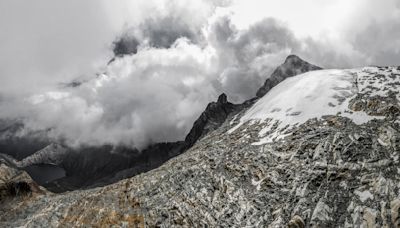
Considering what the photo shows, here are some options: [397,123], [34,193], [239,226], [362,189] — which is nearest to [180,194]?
[239,226]

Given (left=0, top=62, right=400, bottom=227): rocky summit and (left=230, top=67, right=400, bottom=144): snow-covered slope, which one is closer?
(left=0, top=62, right=400, bottom=227): rocky summit

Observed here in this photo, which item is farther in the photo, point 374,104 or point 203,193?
point 374,104

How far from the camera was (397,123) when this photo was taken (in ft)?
377

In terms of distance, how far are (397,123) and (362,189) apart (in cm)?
3005

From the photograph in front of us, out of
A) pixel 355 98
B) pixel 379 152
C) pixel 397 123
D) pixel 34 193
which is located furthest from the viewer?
pixel 34 193

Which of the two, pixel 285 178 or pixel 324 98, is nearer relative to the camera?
pixel 285 178

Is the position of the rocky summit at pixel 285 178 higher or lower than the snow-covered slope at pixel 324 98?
lower

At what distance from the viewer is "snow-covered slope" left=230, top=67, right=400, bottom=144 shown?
5276 inches

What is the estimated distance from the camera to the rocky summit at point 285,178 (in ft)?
320

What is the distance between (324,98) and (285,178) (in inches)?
1988

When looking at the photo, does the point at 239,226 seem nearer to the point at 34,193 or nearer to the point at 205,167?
the point at 205,167

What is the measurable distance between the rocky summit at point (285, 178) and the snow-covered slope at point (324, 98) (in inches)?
20.5

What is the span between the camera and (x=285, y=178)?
110375 mm

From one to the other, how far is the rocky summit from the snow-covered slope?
521 mm
